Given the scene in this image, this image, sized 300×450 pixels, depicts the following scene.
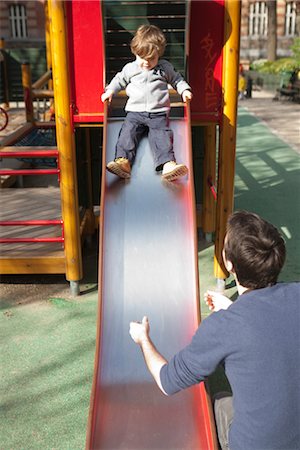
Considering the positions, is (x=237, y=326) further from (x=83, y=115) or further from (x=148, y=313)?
(x=83, y=115)

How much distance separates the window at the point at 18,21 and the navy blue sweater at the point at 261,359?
4060 cm

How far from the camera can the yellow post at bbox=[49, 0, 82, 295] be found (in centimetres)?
481

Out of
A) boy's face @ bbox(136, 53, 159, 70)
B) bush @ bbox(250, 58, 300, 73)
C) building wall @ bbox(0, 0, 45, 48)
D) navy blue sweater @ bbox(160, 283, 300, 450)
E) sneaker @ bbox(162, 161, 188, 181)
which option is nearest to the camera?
navy blue sweater @ bbox(160, 283, 300, 450)

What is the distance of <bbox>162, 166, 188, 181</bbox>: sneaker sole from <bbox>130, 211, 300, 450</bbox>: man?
2084mm

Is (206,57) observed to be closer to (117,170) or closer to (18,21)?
(117,170)

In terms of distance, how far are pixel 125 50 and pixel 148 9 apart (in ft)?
1.50

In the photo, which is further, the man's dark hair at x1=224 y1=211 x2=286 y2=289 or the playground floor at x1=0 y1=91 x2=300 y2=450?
the playground floor at x1=0 y1=91 x2=300 y2=450

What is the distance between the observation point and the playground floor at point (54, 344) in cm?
363

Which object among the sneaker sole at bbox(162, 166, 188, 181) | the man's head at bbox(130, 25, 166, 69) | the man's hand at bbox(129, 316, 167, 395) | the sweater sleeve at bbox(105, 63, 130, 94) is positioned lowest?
the man's hand at bbox(129, 316, 167, 395)

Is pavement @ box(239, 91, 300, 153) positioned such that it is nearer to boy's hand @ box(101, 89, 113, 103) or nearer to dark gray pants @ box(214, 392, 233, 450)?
boy's hand @ box(101, 89, 113, 103)

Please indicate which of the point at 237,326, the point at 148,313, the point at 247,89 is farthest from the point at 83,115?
the point at 247,89

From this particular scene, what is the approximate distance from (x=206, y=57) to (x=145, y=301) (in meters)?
2.54

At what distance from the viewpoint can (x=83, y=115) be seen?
5160 millimetres

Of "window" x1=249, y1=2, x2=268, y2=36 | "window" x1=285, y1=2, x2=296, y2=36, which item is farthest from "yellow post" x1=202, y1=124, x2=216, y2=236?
"window" x1=285, y1=2, x2=296, y2=36
